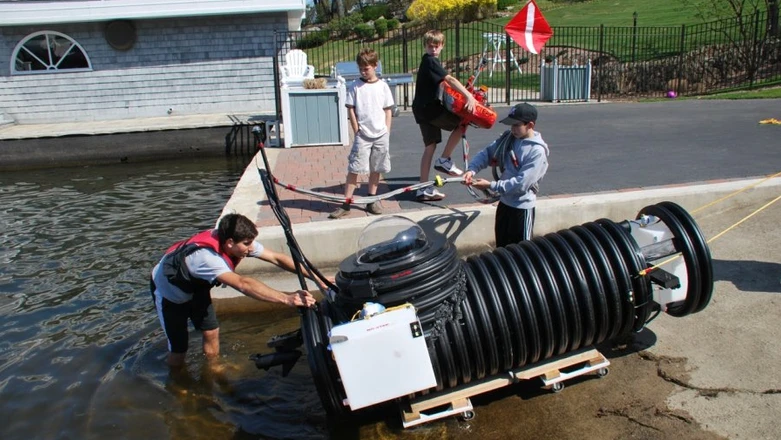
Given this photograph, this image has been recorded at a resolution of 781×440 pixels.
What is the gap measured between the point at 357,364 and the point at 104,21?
16.1 m

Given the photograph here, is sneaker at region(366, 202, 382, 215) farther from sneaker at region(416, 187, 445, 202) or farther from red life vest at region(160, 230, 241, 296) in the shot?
red life vest at region(160, 230, 241, 296)

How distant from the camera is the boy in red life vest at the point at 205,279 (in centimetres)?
447

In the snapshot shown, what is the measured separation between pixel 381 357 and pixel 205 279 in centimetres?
155

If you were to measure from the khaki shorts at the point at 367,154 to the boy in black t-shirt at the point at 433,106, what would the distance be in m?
0.49

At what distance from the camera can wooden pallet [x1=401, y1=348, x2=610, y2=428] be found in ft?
14.1

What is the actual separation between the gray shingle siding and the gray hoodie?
13.1 meters

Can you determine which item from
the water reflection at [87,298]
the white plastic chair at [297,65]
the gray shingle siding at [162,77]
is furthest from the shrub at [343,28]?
the water reflection at [87,298]

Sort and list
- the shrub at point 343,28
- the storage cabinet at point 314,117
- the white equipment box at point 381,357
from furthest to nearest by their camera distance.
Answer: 1. the shrub at point 343,28
2. the storage cabinet at point 314,117
3. the white equipment box at point 381,357

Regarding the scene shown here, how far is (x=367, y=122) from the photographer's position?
7.09m

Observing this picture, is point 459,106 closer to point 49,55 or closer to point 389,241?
point 389,241

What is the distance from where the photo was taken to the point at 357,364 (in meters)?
3.70

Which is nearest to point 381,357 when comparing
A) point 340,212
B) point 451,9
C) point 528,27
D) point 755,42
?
point 340,212

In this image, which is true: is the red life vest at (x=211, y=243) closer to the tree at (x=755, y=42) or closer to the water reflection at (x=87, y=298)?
the water reflection at (x=87, y=298)

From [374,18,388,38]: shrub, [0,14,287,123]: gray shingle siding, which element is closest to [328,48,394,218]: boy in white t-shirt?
[0,14,287,123]: gray shingle siding
